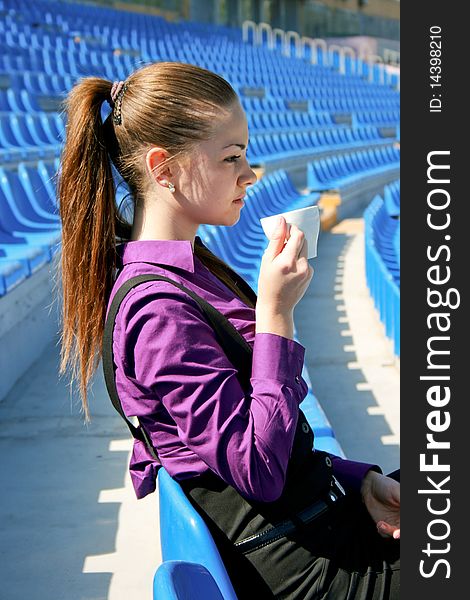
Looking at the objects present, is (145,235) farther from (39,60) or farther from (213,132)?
(39,60)

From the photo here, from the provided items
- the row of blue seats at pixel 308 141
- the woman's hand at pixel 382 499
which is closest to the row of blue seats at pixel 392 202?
the row of blue seats at pixel 308 141

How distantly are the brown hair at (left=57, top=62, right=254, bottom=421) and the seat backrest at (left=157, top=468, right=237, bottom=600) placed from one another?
0.23m

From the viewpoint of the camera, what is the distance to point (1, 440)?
104 inches

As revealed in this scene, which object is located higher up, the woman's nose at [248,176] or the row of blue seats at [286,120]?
the row of blue seats at [286,120]

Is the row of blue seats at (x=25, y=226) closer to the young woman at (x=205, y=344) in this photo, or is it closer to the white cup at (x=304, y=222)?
the young woman at (x=205, y=344)

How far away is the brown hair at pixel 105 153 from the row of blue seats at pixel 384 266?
244 cm

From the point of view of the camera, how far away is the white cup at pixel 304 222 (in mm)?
1121

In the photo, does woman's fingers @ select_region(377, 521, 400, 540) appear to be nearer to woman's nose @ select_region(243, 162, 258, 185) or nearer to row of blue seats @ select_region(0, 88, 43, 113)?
woman's nose @ select_region(243, 162, 258, 185)

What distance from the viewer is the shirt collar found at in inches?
44.6

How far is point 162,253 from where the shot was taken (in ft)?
3.72

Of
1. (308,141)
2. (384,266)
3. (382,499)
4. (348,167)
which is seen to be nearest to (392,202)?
(348,167)

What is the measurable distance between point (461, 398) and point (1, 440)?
6.88ft

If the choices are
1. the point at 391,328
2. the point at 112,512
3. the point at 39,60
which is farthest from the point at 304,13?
the point at 112,512

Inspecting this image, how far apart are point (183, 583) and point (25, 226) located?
3.25m
